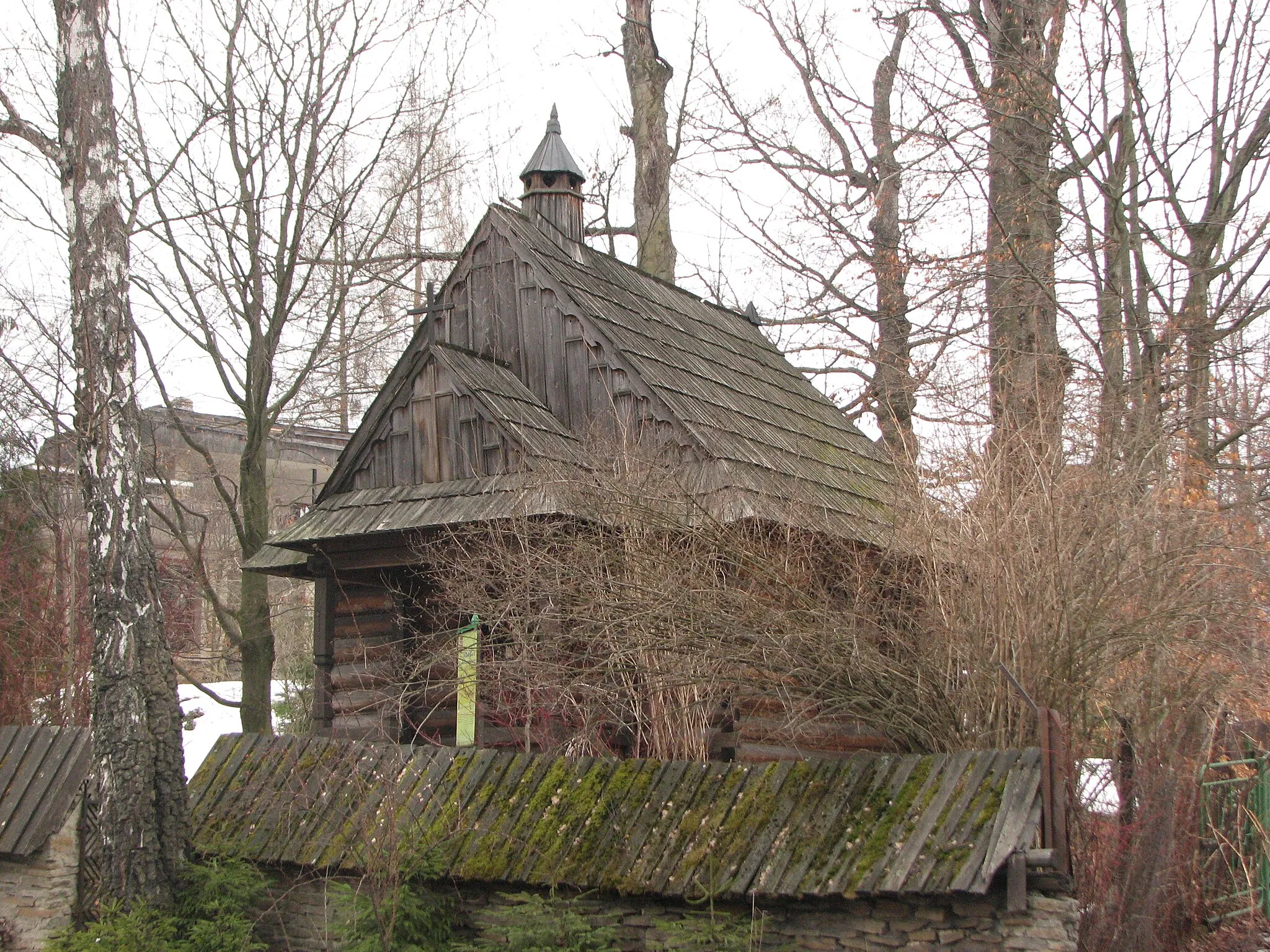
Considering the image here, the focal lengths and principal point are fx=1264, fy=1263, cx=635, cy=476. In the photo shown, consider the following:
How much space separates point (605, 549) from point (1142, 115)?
838cm

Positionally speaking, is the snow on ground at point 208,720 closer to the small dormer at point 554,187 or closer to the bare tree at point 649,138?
the small dormer at point 554,187

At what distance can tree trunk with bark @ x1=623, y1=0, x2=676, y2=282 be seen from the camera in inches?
773

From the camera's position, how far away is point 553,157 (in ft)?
49.9

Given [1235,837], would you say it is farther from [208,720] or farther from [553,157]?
[208,720]

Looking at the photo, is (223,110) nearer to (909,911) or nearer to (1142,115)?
(1142,115)

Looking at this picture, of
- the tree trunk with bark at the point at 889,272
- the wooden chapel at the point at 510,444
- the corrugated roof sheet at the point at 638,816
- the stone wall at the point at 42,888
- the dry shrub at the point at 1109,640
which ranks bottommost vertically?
the stone wall at the point at 42,888

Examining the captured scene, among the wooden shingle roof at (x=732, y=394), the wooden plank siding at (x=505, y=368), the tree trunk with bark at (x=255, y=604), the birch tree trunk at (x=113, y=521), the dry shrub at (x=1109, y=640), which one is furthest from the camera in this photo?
the tree trunk with bark at (x=255, y=604)

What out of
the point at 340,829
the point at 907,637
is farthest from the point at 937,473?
the point at 340,829

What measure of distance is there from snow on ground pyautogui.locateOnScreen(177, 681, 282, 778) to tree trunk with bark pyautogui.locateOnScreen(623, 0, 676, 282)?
9004 mm

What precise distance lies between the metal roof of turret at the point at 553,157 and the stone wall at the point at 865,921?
10.1m

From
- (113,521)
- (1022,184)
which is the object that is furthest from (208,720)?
(1022,184)

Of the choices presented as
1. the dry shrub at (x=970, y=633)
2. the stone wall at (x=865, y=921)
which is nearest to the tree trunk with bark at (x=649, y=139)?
the dry shrub at (x=970, y=633)

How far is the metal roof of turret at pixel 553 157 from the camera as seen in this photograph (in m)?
15.2

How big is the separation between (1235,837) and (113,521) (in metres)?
7.69
